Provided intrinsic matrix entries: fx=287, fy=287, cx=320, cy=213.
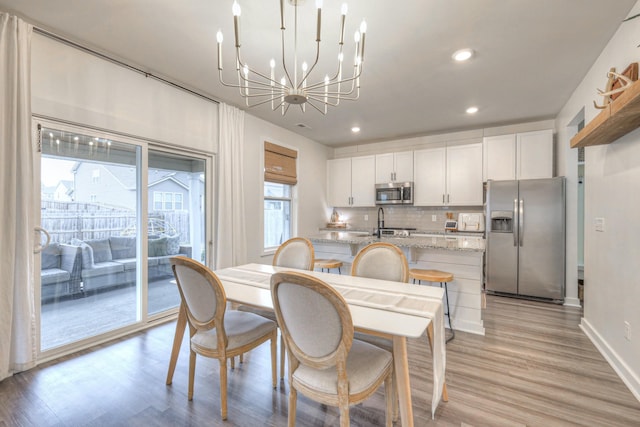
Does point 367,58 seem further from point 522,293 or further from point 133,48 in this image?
point 522,293

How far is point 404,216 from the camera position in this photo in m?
5.53

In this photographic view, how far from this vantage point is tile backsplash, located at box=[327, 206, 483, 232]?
203 inches

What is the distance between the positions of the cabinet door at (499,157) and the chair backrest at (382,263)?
312 centimetres

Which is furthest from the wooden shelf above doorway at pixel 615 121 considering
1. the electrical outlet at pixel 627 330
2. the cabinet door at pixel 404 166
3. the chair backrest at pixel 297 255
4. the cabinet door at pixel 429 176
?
the cabinet door at pixel 404 166

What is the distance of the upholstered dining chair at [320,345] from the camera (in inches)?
48.8

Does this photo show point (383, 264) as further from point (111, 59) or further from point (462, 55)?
point (111, 59)

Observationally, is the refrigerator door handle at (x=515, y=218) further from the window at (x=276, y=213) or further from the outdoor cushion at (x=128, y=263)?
the outdoor cushion at (x=128, y=263)

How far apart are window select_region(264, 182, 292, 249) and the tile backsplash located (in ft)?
4.95

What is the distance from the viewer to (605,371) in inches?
88.4

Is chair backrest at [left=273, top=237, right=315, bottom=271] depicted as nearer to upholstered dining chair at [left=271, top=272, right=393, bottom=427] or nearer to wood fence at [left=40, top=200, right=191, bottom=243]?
upholstered dining chair at [left=271, top=272, right=393, bottom=427]

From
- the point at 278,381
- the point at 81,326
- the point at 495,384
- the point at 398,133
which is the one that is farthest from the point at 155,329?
the point at 398,133

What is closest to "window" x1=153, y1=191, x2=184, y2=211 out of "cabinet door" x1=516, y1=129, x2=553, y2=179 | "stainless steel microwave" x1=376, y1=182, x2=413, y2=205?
"stainless steel microwave" x1=376, y1=182, x2=413, y2=205

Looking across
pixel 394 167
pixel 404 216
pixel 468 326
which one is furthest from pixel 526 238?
pixel 394 167

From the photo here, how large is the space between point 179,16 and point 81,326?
287 cm
